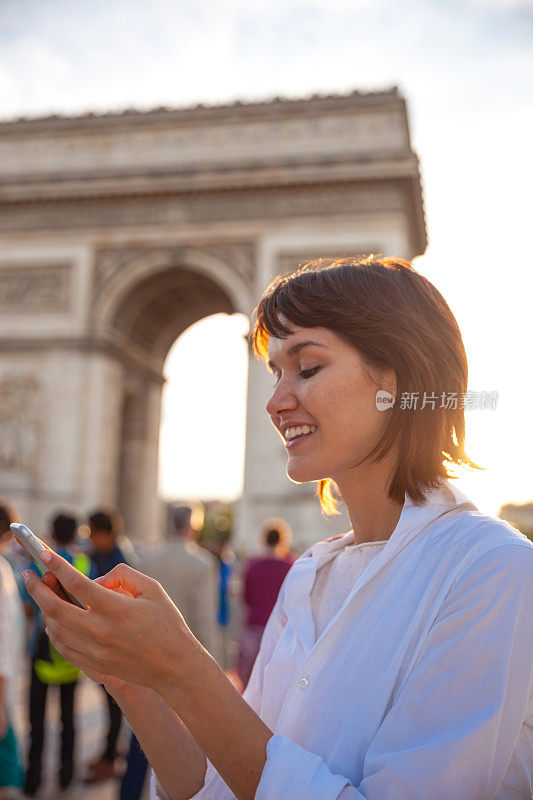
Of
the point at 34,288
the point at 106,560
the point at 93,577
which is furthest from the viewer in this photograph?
the point at 34,288

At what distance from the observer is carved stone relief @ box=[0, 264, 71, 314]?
54.2ft

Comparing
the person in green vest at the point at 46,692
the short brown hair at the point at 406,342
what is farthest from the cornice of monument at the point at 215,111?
the short brown hair at the point at 406,342

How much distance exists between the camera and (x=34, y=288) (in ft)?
54.9

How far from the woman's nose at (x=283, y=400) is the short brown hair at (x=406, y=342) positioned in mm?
92

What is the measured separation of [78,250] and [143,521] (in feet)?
21.7

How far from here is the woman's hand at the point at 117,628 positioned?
2.93ft

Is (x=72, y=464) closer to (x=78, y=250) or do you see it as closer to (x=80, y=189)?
(x=78, y=250)

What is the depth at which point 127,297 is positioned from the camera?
661 inches

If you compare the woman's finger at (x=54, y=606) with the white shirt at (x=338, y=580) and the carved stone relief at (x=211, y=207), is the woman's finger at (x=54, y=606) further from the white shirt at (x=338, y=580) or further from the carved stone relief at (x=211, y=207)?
the carved stone relief at (x=211, y=207)

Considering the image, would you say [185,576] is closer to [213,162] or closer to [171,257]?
[171,257]

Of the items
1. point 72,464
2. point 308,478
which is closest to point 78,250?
point 72,464

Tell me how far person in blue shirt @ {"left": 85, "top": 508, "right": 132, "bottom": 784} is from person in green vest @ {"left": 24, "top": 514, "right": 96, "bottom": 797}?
123 mm

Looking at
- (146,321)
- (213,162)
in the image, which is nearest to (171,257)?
(213,162)

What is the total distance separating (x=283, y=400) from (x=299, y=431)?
0.06 metres
